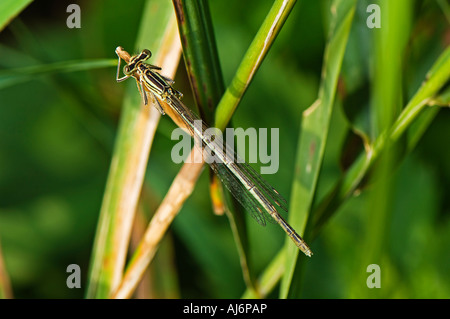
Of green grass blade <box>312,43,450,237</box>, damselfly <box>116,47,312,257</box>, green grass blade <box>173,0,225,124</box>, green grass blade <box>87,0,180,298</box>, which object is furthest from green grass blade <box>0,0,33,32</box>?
green grass blade <box>312,43,450,237</box>

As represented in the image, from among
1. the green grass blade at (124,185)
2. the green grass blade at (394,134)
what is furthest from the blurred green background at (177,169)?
the green grass blade at (394,134)

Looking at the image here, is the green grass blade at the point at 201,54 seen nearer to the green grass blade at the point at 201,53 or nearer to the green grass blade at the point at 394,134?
the green grass blade at the point at 201,53

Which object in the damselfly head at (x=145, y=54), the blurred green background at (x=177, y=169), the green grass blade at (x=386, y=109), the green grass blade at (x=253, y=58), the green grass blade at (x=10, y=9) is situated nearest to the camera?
the green grass blade at (x=386, y=109)

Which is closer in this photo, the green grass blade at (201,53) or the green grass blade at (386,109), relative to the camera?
the green grass blade at (386,109)

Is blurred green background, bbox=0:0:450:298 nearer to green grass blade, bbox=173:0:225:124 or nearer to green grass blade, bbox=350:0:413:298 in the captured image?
green grass blade, bbox=173:0:225:124
